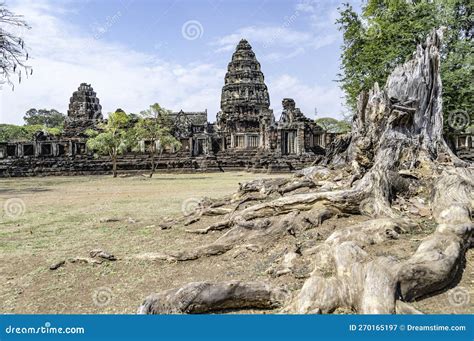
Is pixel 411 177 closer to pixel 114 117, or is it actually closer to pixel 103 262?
pixel 103 262

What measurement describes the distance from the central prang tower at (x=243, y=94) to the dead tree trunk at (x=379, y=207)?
41.5 meters

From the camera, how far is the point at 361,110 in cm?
1023

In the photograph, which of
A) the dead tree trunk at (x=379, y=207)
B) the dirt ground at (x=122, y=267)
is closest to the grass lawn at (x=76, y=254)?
the dirt ground at (x=122, y=267)

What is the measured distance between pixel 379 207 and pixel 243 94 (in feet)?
173

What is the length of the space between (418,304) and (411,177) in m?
4.46

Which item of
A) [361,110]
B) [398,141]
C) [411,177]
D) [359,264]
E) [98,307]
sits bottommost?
[98,307]

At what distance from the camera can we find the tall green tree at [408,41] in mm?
19250

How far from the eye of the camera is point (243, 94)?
189 ft

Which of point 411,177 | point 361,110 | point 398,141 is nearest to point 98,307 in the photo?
point 411,177

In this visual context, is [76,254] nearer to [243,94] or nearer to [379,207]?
[379,207]

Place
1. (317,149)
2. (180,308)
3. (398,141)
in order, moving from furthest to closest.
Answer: (317,149)
(398,141)
(180,308)

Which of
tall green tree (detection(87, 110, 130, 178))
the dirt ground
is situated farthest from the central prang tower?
the dirt ground

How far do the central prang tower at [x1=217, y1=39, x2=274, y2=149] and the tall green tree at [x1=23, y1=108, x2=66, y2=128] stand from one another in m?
55.8

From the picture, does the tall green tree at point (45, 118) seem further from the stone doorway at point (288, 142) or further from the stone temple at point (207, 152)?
the stone doorway at point (288, 142)
